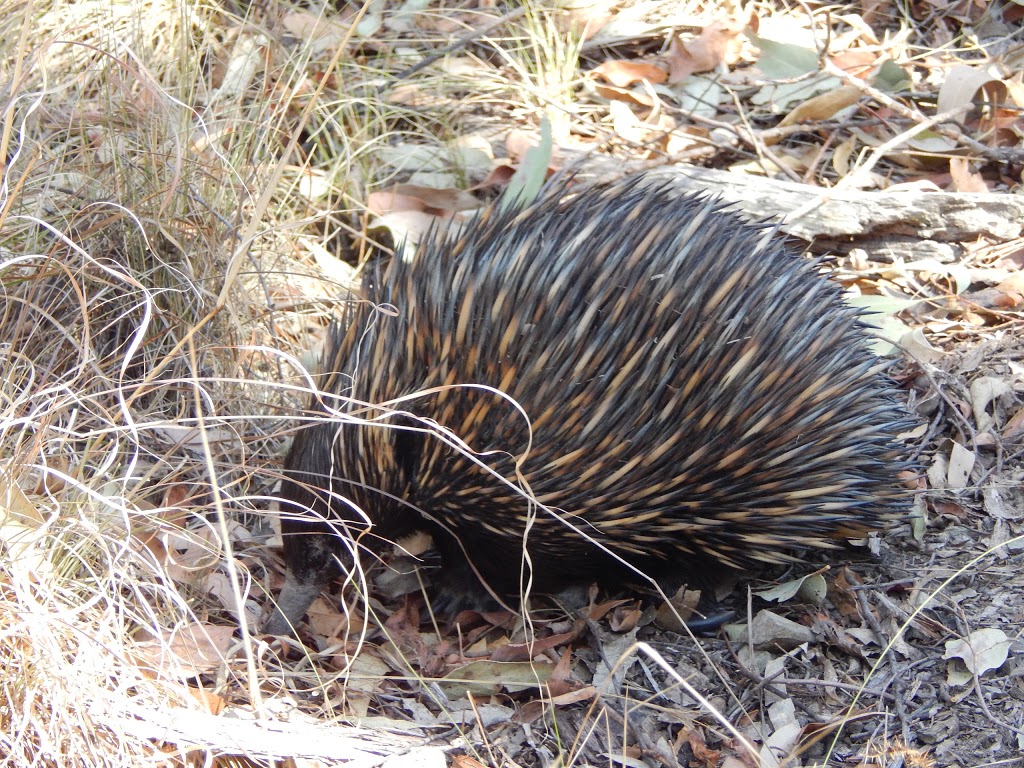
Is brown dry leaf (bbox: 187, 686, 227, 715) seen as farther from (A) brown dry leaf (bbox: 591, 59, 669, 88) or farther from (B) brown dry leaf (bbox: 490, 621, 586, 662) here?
(A) brown dry leaf (bbox: 591, 59, 669, 88)

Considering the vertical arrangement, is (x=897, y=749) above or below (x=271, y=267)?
below

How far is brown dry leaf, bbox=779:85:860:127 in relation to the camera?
12.6 ft

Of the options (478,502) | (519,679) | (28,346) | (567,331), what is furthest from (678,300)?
(28,346)

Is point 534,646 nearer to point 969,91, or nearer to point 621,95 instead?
point 621,95

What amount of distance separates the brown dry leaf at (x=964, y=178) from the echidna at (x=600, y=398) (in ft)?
4.54

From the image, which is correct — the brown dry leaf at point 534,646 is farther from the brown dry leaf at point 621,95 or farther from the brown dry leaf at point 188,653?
the brown dry leaf at point 621,95

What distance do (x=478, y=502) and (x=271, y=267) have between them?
1.18 m

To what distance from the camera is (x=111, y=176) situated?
2.73 meters

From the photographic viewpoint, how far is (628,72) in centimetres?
415

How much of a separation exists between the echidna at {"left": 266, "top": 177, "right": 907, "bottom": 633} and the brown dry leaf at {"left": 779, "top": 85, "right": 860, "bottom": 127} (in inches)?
60.7

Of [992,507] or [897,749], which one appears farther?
[992,507]

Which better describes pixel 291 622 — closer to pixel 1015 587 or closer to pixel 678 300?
pixel 678 300

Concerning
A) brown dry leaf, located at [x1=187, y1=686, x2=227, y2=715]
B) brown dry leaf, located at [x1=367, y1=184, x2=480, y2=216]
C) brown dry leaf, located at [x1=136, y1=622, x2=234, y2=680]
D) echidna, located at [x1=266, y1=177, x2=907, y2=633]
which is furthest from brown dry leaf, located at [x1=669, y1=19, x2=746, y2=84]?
brown dry leaf, located at [x1=187, y1=686, x2=227, y2=715]

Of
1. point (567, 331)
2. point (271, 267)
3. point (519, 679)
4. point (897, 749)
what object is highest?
point (567, 331)
